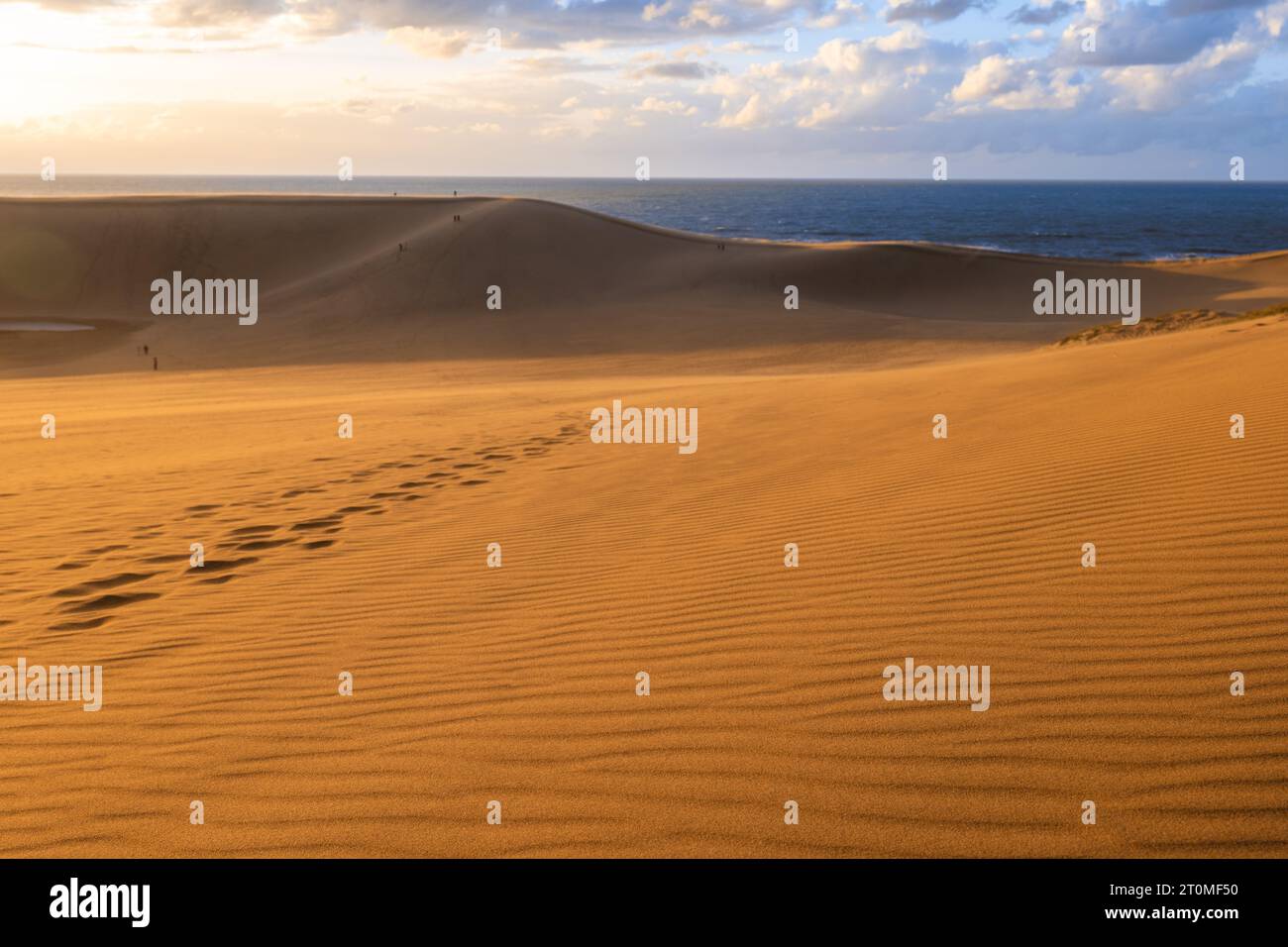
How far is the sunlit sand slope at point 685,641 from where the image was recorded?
339 centimetres

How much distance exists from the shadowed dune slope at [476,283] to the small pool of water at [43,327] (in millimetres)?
830

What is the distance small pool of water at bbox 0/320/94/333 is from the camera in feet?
108

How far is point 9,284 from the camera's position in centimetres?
4091

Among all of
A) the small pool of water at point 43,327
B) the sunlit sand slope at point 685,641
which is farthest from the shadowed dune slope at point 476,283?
the sunlit sand slope at point 685,641

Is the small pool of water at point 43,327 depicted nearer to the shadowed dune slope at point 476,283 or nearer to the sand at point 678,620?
the shadowed dune slope at point 476,283

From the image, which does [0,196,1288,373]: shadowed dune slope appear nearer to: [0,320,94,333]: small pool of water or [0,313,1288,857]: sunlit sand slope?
[0,320,94,333]: small pool of water

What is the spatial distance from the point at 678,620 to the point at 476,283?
33053mm

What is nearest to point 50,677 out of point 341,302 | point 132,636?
point 132,636

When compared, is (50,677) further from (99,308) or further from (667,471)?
(99,308)

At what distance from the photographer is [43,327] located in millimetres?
33781

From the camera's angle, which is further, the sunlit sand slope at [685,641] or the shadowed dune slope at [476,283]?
the shadowed dune slope at [476,283]

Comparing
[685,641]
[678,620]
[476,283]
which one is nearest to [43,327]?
[476,283]

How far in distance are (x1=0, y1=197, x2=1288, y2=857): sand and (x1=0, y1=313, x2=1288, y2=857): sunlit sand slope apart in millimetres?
20

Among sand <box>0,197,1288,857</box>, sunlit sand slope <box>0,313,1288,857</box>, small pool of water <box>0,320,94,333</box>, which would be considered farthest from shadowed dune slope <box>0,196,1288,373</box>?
sunlit sand slope <box>0,313,1288,857</box>
